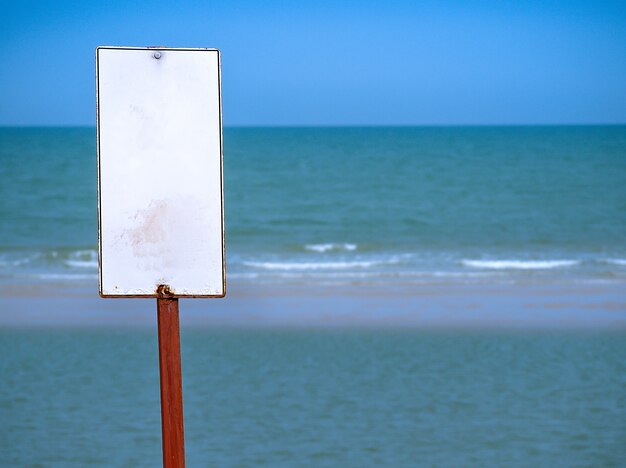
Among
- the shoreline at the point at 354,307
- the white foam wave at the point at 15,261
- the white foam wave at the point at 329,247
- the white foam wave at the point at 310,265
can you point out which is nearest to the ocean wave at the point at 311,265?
the white foam wave at the point at 310,265

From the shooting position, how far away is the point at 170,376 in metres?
1.99

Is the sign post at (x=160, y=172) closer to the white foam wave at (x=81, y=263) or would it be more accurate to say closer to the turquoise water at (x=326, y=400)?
the turquoise water at (x=326, y=400)

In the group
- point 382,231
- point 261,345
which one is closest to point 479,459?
point 261,345

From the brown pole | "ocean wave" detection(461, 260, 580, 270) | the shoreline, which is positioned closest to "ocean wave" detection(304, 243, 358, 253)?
"ocean wave" detection(461, 260, 580, 270)

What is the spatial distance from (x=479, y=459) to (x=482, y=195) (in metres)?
21.8

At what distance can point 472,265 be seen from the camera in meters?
13.8

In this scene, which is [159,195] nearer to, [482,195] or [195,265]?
[195,265]

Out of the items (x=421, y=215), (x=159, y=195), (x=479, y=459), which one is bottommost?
(x=479, y=459)

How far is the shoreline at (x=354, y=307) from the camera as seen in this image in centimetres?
876

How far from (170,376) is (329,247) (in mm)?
14478

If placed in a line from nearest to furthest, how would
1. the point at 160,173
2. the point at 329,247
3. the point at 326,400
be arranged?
the point at 160,173
the point at 326,400
the point at 329,247

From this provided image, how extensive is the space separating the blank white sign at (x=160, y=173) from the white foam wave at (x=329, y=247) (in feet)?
45.9

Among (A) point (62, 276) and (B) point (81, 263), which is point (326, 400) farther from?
(B) point (81, 263)

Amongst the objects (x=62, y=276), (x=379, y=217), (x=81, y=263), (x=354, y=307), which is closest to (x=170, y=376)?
(x=354, y=307)
